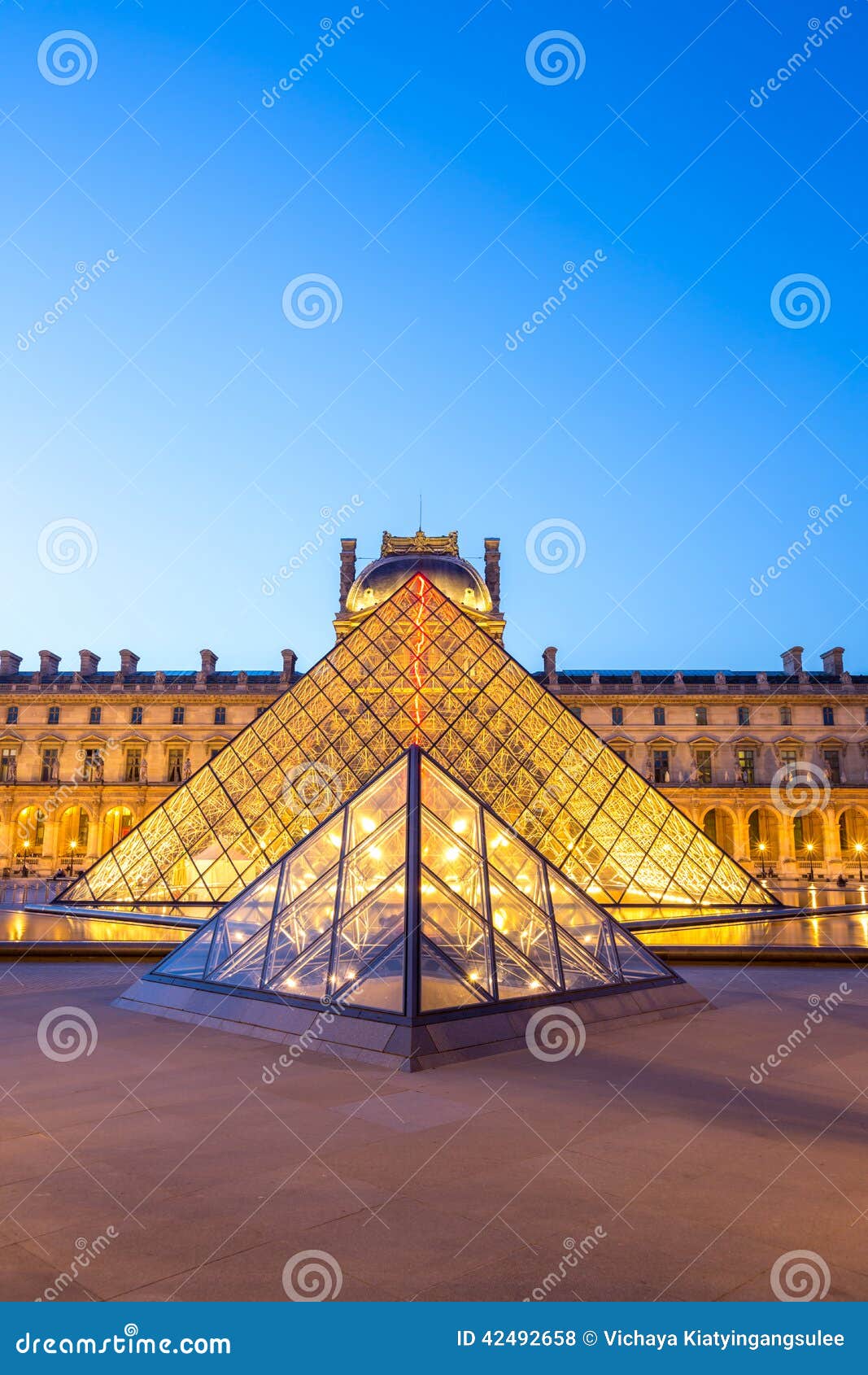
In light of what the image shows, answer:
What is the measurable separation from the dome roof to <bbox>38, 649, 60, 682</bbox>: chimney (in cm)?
1852

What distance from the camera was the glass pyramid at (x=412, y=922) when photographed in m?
6.55

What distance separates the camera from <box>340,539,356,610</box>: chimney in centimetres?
5281

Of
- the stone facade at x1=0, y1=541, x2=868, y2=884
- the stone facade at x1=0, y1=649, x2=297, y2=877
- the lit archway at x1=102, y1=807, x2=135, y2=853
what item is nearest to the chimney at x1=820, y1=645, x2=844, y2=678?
the stone facade at x1=0, y1=541, x2=868, y2=884

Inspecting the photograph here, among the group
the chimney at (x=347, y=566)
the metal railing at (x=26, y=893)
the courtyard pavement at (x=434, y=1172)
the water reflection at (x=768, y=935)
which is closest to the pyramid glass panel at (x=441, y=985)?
the courtyard pavement at (x=434, y=1172)

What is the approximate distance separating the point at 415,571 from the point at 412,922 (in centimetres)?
3872

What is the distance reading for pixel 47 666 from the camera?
50.5 m

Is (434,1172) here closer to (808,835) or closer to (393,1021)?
(393,1021)

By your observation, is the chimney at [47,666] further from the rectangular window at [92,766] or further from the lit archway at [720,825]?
the lit archway at [720,825]

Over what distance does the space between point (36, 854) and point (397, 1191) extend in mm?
49208

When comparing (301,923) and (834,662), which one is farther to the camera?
(834,662)

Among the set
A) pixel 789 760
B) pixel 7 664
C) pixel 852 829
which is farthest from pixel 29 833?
pixel 852 829

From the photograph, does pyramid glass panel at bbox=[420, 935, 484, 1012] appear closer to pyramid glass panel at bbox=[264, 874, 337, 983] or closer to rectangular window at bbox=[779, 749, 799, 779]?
pyramid glass panel at bbox=[264, 874, 337, 983]

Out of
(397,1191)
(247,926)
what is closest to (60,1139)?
(397,1191)

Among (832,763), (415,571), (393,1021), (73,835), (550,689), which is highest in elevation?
(415,571)
